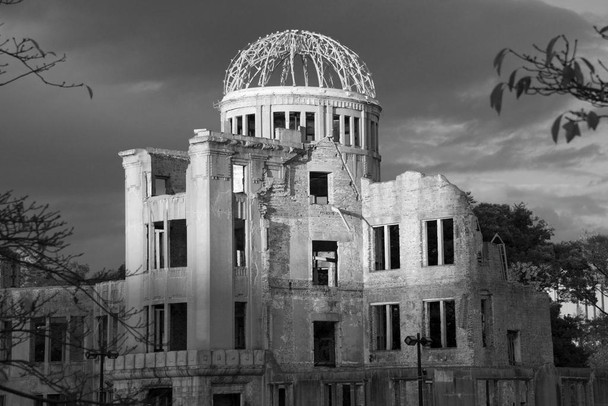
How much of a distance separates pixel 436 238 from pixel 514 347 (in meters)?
5.51

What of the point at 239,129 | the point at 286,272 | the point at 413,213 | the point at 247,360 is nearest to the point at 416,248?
the point at 413,213

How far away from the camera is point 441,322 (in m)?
47.0

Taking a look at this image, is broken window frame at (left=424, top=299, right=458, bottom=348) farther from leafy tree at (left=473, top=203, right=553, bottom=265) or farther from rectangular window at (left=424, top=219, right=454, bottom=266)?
leafy tree at (left=473, top=203, right=553, bottom=265)

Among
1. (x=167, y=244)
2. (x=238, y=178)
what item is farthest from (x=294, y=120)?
(x=167, y=244)

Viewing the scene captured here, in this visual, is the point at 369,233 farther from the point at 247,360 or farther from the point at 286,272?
the point at 247,360

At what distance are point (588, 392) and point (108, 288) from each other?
66.7 feet

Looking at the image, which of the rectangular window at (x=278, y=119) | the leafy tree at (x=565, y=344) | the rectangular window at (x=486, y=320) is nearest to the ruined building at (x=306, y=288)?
the rectangular window at (x=486, y=320)

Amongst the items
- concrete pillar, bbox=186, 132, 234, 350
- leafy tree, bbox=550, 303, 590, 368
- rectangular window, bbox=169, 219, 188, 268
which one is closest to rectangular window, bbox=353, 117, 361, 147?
concrete pillar, bbox=186, 132, 234, 350

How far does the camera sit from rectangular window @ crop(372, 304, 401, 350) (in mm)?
49156

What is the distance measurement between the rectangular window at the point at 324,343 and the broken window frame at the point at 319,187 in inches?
204

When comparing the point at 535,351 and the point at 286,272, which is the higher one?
the point at 286,272

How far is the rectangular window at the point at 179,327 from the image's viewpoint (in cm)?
4806

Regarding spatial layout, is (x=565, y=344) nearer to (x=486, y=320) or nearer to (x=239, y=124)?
(x=486, y=320)

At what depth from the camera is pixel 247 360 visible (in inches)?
1816
